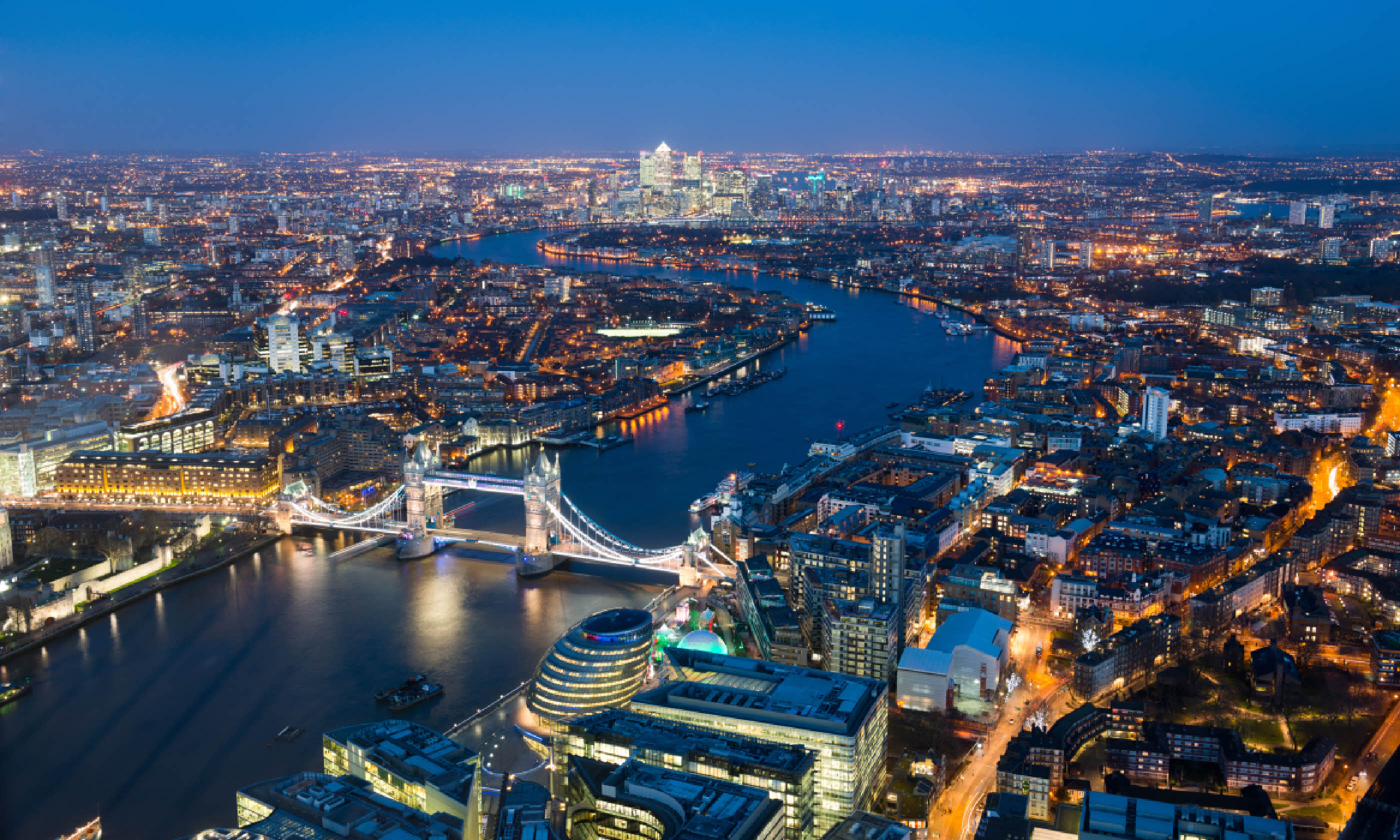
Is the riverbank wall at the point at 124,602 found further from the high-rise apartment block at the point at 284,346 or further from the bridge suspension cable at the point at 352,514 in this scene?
the high-rise apartment block at the point at 284,346

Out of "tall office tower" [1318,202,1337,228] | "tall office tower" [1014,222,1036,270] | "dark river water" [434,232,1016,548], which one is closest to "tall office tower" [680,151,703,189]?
"tall office tower" [1014,222,1036,270]

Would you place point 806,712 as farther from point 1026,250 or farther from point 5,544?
point 1026,250

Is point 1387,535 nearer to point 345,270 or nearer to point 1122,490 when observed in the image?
point 1122,490

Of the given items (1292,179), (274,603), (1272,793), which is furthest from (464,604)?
(1292,179)

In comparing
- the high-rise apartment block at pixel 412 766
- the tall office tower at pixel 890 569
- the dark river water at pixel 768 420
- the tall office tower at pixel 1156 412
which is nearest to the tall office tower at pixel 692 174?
the dark river water at pixel 768 420

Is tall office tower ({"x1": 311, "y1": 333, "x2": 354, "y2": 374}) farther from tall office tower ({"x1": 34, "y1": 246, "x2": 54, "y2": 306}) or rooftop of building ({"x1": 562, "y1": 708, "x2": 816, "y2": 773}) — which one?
rooftop of building ({"x1": 562, "y1": 708, "x2": 816, "y2": 773})
